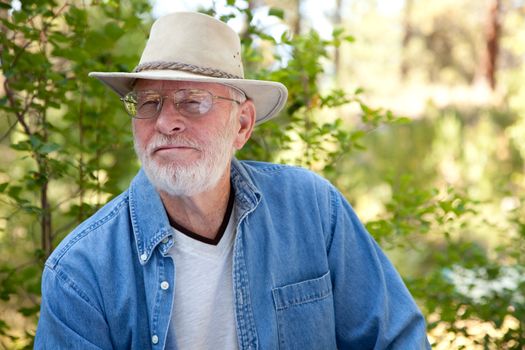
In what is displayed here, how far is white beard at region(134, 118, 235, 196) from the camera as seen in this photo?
189cm

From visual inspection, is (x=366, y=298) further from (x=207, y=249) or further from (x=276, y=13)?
(x=276, y=13)

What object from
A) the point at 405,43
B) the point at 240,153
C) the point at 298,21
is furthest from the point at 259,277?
the point at 405,43

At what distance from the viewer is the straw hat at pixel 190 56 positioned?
6.25 feet

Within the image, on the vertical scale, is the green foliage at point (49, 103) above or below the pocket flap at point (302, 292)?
above

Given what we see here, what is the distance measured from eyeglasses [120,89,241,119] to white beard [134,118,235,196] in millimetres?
81

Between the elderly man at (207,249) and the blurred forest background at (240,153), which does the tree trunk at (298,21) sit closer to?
the blurred forest background at (240,153)

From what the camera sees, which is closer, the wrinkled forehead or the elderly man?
the elderly man

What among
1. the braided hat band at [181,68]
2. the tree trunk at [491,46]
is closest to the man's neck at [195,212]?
the braided hat band at [181,68]

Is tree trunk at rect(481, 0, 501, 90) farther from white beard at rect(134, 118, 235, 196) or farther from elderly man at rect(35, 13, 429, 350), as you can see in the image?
white beard at rect(134, 118, 235, 196)

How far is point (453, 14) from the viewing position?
28.4m

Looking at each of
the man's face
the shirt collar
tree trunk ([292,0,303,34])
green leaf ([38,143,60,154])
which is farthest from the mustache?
tree trunk ([292,0,303,34])

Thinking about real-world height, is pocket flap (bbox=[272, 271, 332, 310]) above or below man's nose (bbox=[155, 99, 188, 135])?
below

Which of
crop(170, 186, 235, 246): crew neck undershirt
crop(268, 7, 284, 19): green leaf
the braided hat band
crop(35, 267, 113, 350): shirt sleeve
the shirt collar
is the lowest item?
crop(35, 267, 113, 350): shirt sleeve

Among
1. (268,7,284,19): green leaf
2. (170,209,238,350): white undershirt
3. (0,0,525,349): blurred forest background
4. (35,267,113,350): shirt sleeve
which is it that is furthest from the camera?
(268,7,284,19): green leaf
